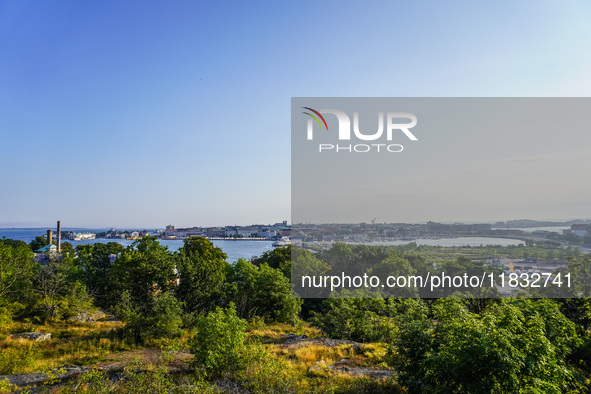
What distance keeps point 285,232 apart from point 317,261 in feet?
229

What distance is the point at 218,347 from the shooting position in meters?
10.0

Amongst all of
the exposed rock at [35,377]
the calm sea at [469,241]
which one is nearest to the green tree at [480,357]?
the exposed rock at [35,377]

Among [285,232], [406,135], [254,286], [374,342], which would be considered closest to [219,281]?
[254,286]

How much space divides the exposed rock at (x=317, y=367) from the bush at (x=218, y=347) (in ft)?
9.07

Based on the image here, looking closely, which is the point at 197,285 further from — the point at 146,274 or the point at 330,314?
the point at 330,314

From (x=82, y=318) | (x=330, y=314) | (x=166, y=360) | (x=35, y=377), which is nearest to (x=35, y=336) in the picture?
(x=82, y=318)

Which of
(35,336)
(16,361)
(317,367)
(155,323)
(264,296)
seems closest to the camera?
(16,361)

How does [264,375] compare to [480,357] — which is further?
[264,375]

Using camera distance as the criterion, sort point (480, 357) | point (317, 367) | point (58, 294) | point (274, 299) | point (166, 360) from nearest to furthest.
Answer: point (480, 357) → point (166, 360) → point (317, 367) → point (58, 294) → point (274, 299)

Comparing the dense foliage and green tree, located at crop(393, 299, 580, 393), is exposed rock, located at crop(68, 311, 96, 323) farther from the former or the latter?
green tree, located at crop(393, 299, 580, 393)

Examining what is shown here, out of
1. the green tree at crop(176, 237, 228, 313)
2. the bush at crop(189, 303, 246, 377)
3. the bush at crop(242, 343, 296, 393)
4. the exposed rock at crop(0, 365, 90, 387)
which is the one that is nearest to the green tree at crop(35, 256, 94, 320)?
the green tree at crop(176, 237, 228, 313)

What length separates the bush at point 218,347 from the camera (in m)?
10.0

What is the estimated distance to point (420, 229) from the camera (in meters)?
19.5

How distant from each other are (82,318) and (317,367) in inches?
811
